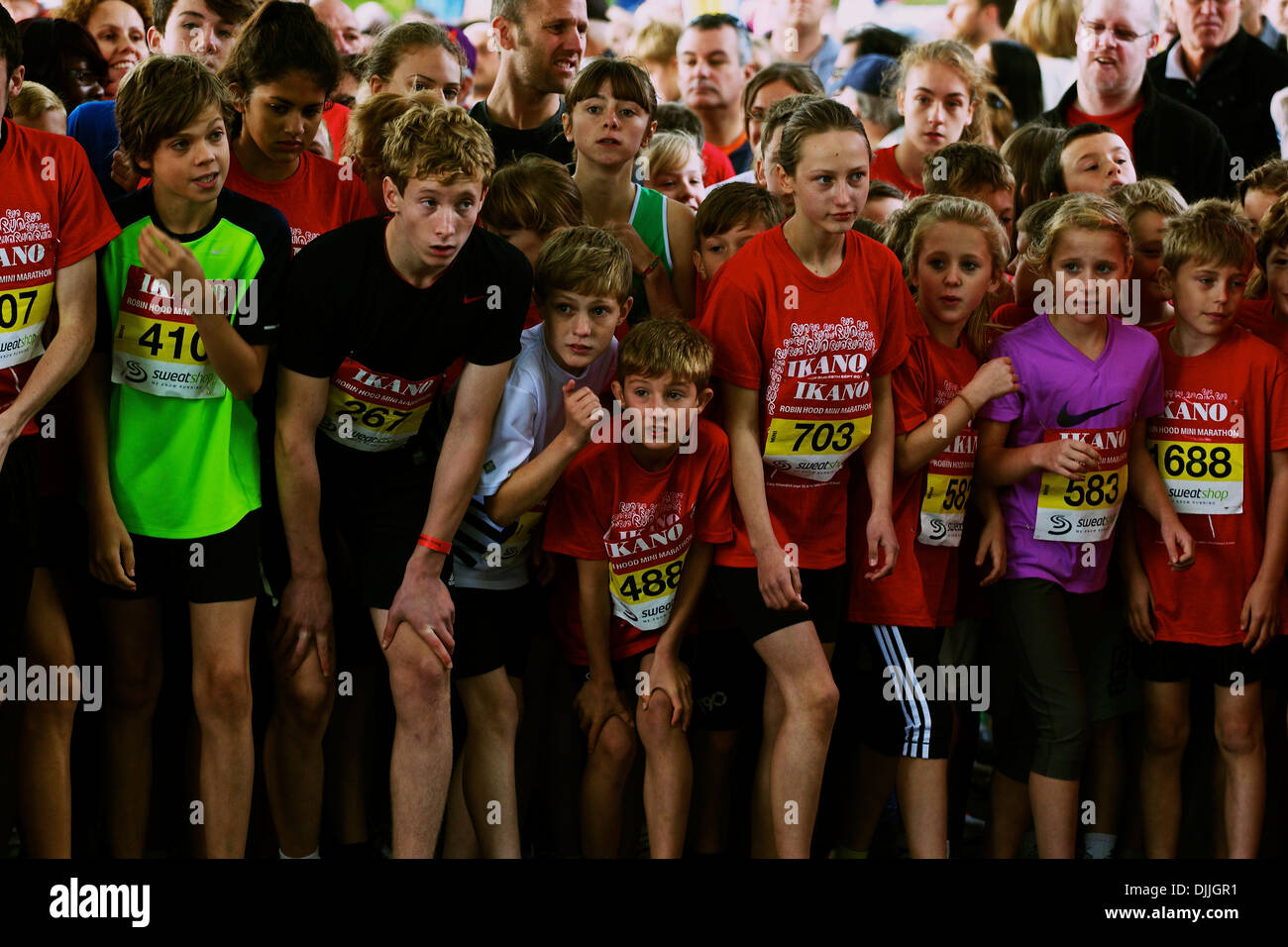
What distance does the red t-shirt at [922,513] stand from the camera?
3527 millimetres

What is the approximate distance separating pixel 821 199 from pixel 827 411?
0.50 metres

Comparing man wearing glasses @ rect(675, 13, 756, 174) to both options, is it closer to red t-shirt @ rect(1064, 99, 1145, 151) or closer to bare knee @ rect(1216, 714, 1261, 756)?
red t-shirt @ rect(1064, 99, 1145, 151)

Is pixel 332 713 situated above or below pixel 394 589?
below

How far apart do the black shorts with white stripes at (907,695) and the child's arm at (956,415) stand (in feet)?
1.45

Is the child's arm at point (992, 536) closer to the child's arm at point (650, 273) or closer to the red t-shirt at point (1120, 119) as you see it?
the child's arm at point (650, 273)

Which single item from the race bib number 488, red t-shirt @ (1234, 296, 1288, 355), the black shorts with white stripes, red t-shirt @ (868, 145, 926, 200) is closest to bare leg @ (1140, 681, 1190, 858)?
the black shorts with white stripes

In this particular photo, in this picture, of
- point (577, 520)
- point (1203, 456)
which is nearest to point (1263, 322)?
point (1203, 456)

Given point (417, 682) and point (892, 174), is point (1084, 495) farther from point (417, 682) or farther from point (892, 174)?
point (892, 174)

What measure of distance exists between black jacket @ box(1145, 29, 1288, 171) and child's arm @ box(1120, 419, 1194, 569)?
2569mm

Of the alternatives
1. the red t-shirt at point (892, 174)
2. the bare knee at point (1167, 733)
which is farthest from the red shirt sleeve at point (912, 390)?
the red t-shirt at point (892, 174)

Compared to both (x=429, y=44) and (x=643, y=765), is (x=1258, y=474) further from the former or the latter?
(x=429, y=44)

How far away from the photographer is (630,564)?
11.0ft
